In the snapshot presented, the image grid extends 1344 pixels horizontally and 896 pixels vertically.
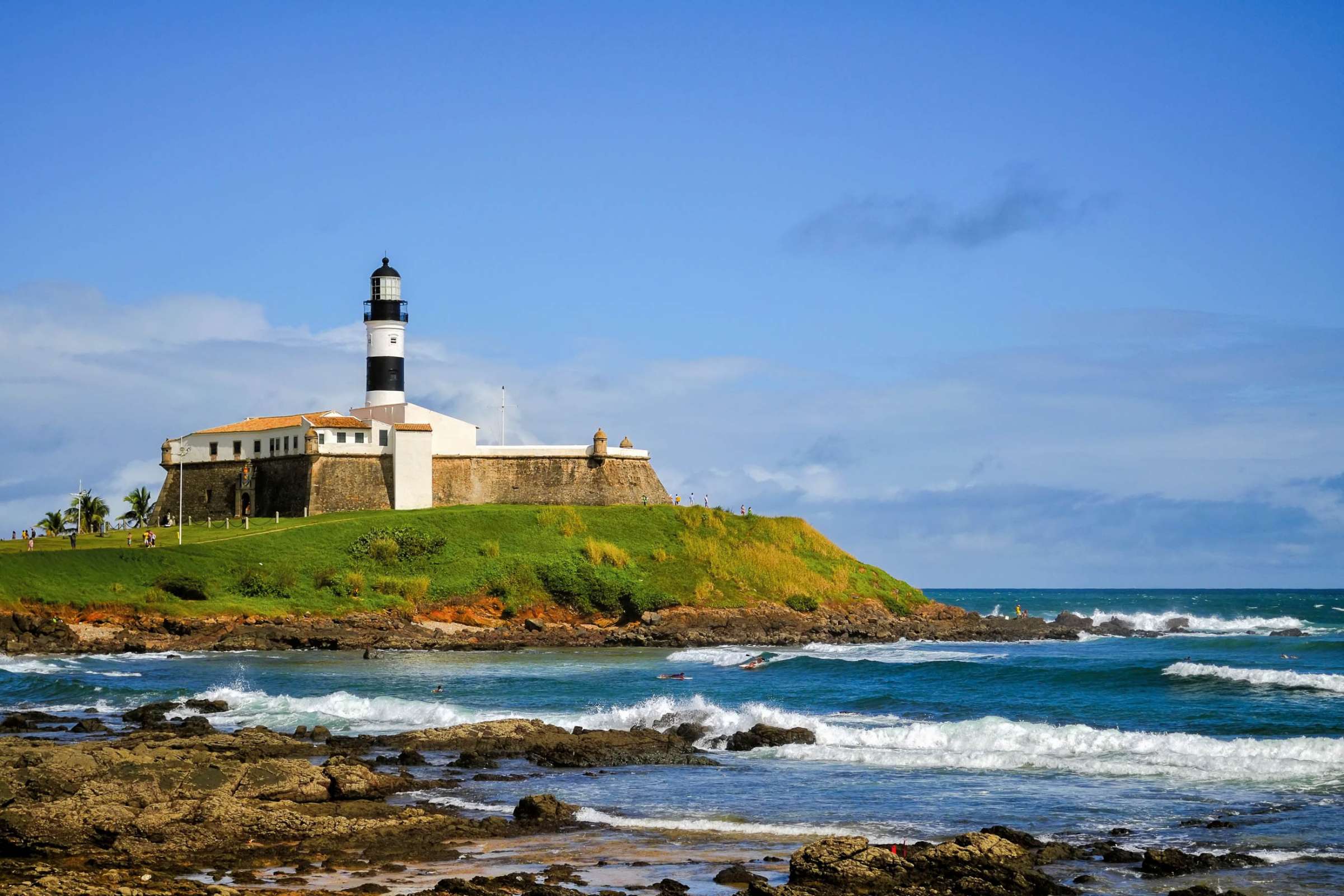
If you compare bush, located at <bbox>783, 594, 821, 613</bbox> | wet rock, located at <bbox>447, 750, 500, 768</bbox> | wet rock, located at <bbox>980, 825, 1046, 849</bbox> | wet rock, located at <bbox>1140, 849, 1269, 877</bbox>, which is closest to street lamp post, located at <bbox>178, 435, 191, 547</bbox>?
bush, located at <bbox>783, 594, 821, 613</bbox>

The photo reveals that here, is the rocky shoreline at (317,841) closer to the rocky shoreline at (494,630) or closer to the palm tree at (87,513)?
the rocky shoreline at (494,630)

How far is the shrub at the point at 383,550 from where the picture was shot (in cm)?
5375

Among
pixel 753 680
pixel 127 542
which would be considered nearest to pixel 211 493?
pixel 127 542

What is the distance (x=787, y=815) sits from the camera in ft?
54.5

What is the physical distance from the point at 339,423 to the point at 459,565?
34.0 ft

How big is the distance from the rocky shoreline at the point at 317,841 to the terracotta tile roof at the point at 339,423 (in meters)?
40.6

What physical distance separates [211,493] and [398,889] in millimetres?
53913

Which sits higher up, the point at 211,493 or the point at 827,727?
the point at 211,493

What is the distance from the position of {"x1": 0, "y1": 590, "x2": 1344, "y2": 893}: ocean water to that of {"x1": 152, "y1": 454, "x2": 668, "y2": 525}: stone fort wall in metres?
16.7

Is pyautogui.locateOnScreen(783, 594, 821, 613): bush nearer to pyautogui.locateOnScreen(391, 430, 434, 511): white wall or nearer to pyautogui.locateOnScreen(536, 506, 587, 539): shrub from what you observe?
pyautogui.locateOnScreen(536, 506, 587, 539): shrub

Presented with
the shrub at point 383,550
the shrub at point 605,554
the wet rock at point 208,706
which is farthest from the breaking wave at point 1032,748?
the shrub at point 605,554

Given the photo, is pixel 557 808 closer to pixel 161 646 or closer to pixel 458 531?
pixel 161 646

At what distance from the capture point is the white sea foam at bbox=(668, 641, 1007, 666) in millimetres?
41062

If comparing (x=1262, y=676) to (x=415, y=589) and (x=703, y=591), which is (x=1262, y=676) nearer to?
(x=703, y=591)
